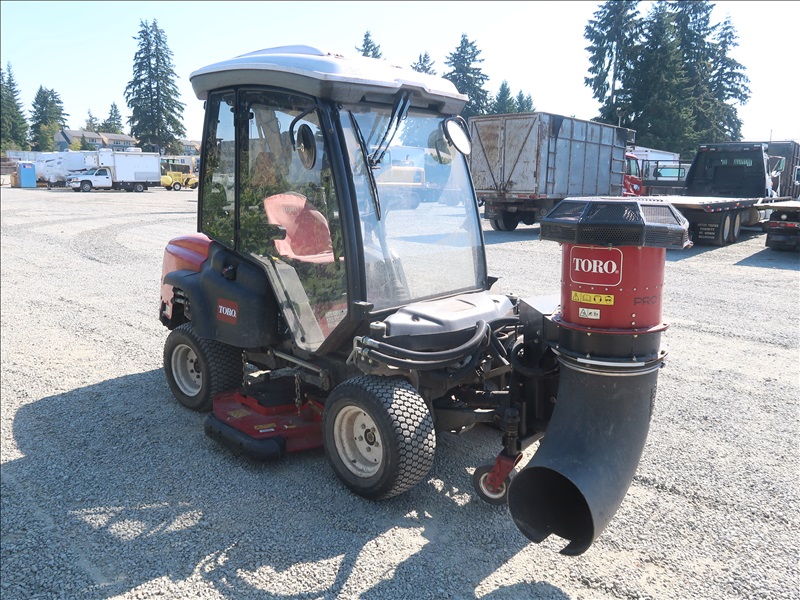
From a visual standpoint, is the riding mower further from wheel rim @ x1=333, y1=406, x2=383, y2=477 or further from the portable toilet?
the portable toilet

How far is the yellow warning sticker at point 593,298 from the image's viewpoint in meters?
2.91

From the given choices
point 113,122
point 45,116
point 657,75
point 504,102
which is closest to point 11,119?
point 45,116

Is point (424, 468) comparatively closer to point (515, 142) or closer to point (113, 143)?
point (515, 142)

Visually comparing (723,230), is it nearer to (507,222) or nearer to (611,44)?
(507,222)

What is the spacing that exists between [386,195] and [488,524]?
1968mm

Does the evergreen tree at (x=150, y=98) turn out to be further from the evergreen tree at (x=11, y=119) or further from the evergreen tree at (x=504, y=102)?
the evergreen tree at (x=504, y=102)

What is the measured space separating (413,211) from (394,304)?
62 cm

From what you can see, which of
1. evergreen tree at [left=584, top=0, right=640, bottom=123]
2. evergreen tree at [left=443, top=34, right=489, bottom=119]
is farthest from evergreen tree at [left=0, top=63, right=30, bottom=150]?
evergreen tree at [left=584, top=0, right=640, bottom=123]

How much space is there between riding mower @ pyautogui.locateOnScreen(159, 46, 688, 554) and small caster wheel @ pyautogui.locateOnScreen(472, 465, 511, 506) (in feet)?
0.04

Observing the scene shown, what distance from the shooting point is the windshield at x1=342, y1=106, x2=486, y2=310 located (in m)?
3.83

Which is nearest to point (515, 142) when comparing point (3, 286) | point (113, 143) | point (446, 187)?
point (3, 286)

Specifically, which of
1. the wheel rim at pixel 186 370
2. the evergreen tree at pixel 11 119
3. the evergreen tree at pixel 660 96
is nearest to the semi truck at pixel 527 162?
the wheel rim at pixel 186 370

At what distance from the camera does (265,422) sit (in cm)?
446

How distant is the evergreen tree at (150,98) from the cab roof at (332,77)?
66889 mm
